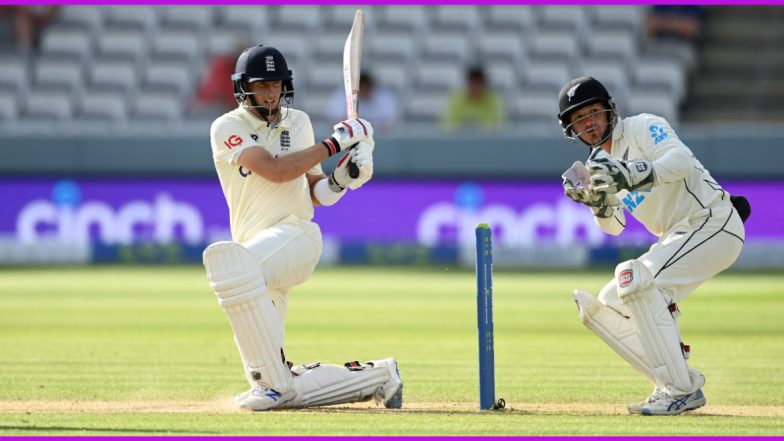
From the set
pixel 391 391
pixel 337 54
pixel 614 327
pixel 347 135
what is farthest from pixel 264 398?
pixel 337 54

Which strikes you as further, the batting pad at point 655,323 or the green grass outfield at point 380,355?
the batting pad at point 655,323

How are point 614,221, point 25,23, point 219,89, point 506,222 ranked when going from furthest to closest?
point 25,23, point 219,89, point 506,222, point 614,221

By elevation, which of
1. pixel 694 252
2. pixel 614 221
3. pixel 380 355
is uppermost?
pixel 614 221

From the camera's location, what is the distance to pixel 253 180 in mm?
5781

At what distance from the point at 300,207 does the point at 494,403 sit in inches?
47.1

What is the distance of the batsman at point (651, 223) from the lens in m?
5.44

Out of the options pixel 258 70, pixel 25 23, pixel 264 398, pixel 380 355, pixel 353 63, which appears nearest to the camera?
pixel 264 398

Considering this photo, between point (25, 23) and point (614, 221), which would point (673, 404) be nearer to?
point (614, 221)

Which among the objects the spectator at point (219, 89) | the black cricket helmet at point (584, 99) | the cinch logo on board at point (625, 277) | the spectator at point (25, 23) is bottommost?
the cinch logo on board at point (625, 277)

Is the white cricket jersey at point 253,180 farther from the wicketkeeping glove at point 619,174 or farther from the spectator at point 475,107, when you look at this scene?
the spectator at point 475,107

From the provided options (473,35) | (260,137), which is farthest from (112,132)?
(260,137)

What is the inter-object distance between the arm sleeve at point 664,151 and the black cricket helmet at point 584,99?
0.15m

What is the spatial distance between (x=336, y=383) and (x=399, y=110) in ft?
37.5

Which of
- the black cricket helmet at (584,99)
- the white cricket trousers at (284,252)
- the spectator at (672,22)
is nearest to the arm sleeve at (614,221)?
the black cricket helmet at (584,99)
